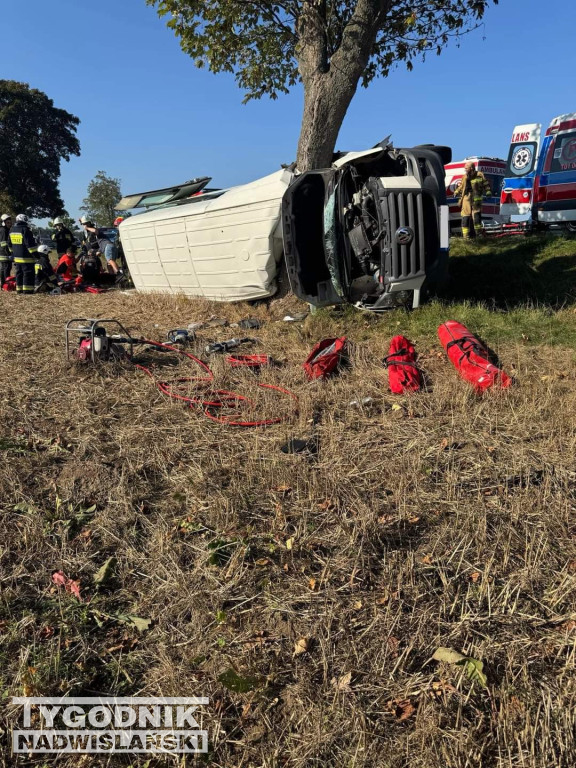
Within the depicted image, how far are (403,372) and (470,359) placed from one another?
1.91 ft

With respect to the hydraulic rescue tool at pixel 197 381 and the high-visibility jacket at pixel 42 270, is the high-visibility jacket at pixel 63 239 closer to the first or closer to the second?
the high-visibility jacket at pixel 42 270

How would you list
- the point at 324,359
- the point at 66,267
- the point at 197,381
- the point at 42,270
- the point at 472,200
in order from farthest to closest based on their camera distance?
1. the point at 66,267
2. the point at 42,270
3. the point at 472,200
4. the point at 324,359
5. the point at 197,381

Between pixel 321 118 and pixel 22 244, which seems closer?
pixel 321 118

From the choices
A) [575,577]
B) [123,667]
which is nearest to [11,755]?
[123,667]

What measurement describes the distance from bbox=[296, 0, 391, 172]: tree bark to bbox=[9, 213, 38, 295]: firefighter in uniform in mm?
6449

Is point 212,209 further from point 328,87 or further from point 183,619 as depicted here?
point 183,619

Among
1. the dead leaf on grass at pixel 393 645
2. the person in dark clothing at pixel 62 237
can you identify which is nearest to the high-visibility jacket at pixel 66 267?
the person in dark clothing at pixel 62 237

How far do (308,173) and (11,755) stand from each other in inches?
242

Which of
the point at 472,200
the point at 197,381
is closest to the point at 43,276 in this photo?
the point at 197,381

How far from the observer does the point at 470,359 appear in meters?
4.46

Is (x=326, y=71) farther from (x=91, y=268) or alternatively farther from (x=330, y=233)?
(x=91, y=268)

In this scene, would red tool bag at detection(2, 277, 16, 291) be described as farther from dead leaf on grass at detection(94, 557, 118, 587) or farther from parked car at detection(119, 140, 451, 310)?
dead leaf on grass at detection(94, 557, 118, 587)

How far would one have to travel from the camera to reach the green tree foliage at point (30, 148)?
1395 inches

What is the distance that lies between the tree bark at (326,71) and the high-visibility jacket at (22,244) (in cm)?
644
